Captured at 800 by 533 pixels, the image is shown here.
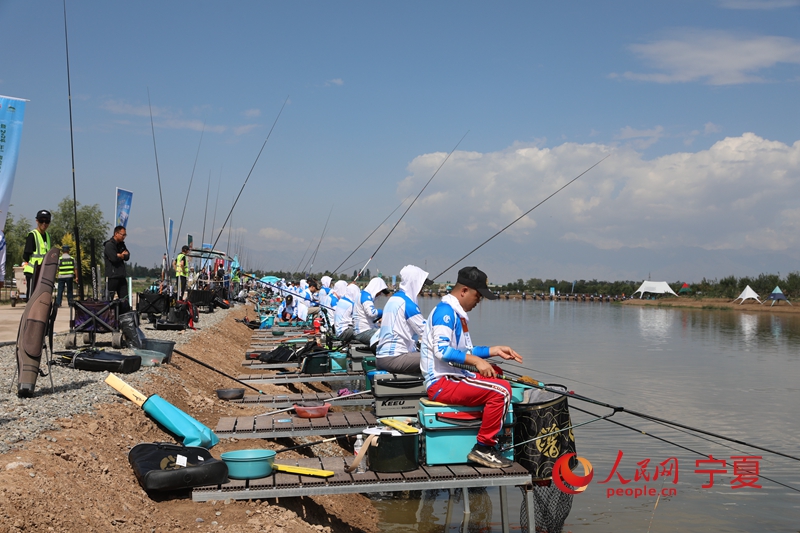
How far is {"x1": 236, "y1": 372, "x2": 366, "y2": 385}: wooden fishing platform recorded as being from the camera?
916cm

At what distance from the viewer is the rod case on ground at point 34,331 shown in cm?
557

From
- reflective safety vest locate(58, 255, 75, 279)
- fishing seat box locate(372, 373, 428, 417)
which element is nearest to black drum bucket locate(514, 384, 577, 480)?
fishing seat box locate(372, 373, 428, 417)

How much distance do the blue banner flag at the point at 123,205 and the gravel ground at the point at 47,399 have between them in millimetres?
7119

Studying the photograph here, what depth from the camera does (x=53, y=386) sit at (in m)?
6.10

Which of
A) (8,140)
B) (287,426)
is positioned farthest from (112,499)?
(8,140)

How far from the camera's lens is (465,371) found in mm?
4902

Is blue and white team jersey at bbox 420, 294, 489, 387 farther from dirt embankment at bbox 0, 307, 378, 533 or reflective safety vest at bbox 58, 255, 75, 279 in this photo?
reflective safety vest at bbox 58, 255, 75, 279

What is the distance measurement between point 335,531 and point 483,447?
1384 millimetres

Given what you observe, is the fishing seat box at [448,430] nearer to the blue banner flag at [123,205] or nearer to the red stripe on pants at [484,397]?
the red stripe on pants at [484,397]

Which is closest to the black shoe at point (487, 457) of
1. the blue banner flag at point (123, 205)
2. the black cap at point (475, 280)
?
the black cap at point (475, 280)

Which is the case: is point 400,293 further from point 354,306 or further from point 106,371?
point 354,306

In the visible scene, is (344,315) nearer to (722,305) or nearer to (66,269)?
(66,269)

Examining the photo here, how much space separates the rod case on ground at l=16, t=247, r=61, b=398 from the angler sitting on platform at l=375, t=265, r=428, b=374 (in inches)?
127
